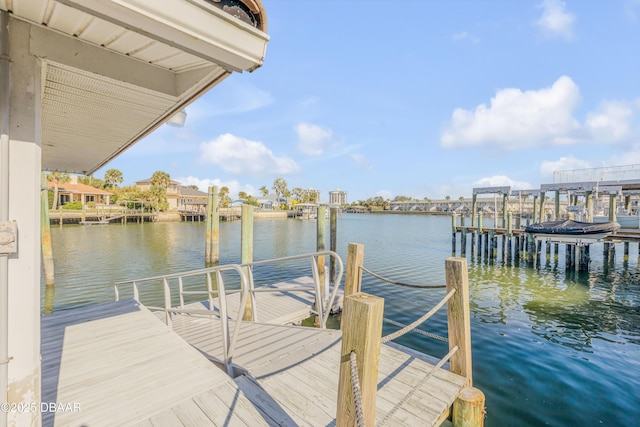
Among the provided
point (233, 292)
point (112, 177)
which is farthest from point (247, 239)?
point (112, 177)

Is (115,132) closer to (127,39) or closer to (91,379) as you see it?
(127,39)

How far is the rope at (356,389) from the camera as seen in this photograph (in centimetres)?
172

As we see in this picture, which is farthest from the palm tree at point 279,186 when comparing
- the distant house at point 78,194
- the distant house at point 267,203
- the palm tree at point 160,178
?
the distant house at point 78,194

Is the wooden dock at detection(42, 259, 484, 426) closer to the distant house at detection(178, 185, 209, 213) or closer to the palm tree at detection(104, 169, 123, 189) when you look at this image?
the distant house at detection(178, 185, 209, 213)

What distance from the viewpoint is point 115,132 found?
4375mm

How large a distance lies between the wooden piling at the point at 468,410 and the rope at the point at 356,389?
79.8 inches

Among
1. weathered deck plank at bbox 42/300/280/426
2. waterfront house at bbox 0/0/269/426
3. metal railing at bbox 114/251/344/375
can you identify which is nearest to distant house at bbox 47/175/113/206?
metal railing at bbox 114/251/344/375

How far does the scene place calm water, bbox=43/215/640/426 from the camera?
5246mm

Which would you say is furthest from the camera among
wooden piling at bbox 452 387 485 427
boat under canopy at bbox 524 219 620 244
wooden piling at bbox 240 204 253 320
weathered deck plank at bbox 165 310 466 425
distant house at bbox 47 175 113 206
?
distant house at bbox 47 175 113 206

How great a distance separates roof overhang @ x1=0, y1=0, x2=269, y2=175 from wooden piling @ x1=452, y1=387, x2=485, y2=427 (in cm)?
380

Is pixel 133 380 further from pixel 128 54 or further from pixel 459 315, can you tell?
pixel 459 315

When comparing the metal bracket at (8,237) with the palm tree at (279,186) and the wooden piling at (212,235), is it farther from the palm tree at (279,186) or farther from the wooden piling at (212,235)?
the palm tree at (279,186)

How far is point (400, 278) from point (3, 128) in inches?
574

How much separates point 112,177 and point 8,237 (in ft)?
254
